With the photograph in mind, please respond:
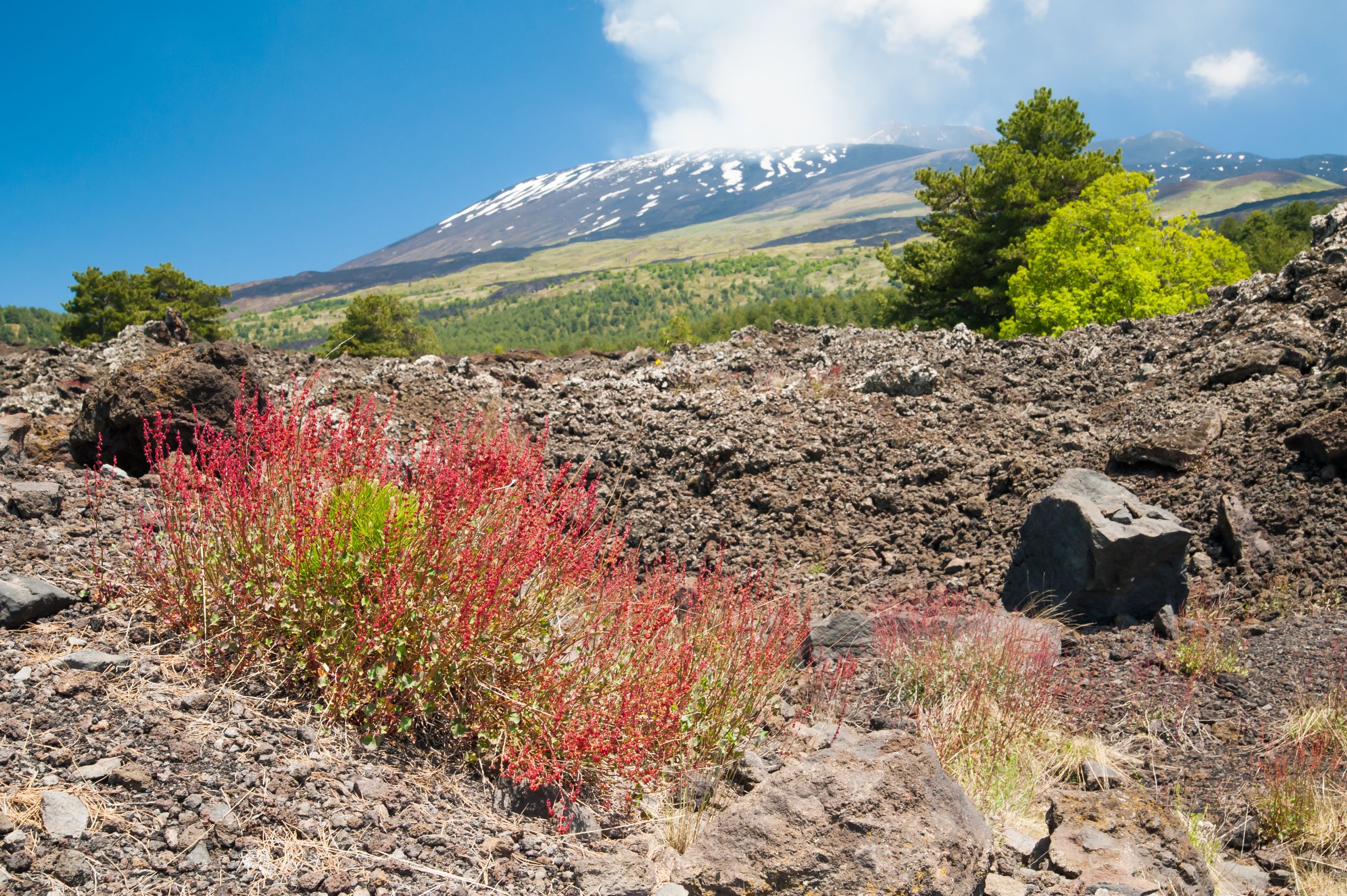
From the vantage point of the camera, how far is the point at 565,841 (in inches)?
104

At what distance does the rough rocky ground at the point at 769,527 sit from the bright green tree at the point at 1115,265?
593cm

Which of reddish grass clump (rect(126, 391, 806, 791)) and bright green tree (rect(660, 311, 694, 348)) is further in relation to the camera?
bright green tree (rect(660, 311, 694, 348))

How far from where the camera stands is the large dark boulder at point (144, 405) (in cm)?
579

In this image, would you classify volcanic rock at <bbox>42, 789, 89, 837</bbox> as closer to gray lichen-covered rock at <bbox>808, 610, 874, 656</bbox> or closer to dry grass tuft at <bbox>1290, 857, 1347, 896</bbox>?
gray lichen-covered rock at <bbox>808, 610, 874, 656</bbox>

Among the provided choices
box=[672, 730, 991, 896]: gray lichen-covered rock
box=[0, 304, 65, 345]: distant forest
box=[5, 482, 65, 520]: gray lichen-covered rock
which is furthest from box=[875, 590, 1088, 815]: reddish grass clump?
box=[0, 304, 65, 345]: distant forest

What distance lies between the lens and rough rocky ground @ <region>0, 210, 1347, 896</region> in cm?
228

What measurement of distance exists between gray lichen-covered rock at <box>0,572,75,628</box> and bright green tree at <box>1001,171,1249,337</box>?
16454 mm

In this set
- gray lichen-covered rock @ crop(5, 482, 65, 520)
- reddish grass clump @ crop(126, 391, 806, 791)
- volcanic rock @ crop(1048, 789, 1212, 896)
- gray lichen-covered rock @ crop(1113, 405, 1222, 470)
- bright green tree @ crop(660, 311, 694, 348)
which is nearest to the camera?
volcanic rock @ crop(1048, 789, 1212, 896)

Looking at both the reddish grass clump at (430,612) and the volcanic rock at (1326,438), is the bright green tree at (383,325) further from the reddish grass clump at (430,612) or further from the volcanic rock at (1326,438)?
the volcanic rock at (1326,438)

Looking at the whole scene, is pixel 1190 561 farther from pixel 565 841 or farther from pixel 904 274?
pixel 904 274

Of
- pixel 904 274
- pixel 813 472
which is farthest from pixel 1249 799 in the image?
pixel 904 274

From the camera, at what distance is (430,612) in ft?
9.41

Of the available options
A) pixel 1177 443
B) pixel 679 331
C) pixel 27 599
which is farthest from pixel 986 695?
pixel 679 331

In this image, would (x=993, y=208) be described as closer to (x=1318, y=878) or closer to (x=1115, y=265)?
(x=1115, y=265)
